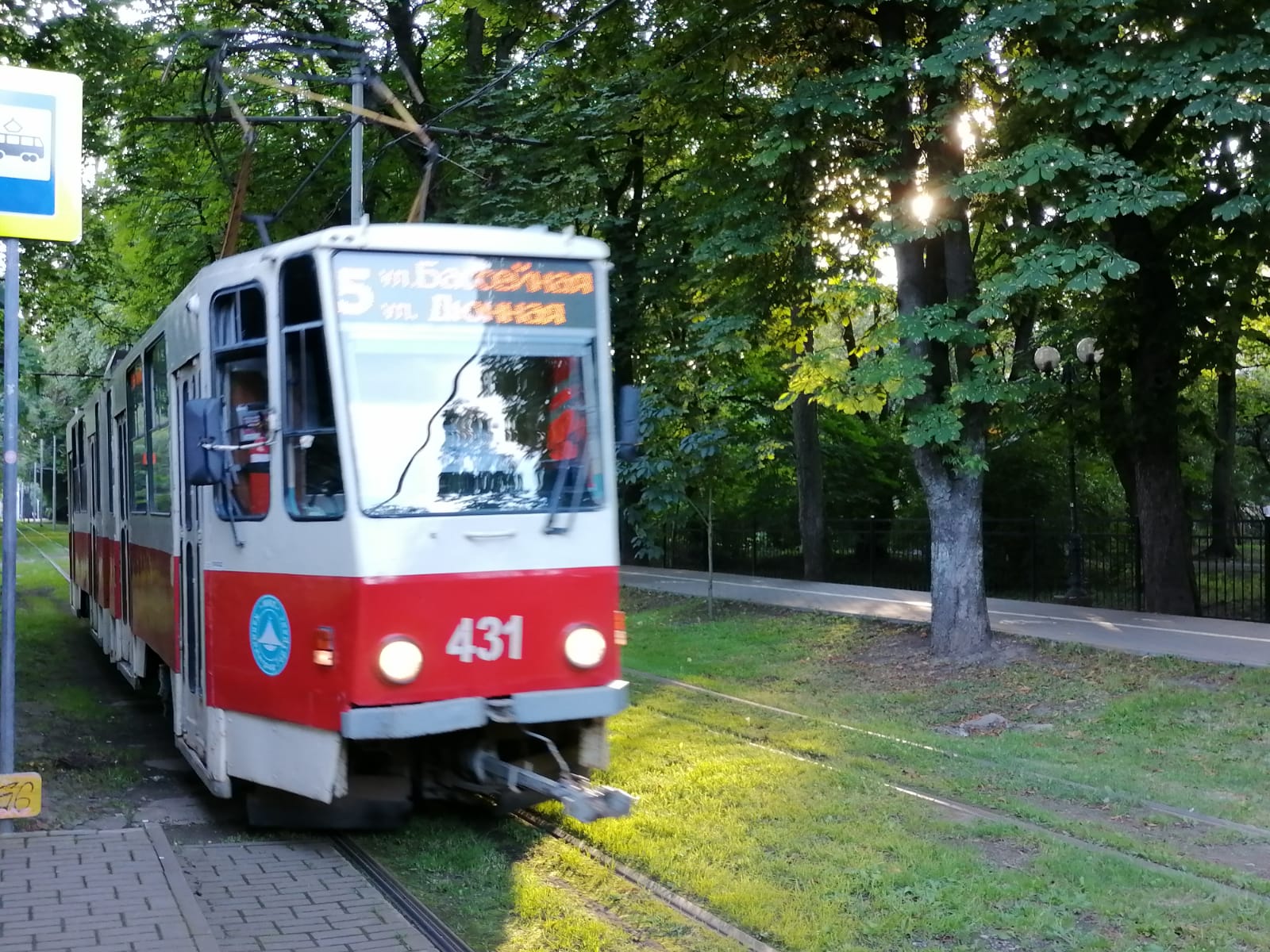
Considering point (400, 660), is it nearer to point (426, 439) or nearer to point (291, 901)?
point (426, 439)

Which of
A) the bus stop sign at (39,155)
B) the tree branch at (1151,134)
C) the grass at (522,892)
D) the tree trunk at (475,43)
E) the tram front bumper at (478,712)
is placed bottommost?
the grass at (522,892)

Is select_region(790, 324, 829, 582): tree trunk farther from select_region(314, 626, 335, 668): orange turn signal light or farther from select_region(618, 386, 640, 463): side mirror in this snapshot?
select_region(314, 626, 335, 668): orange turn signal light

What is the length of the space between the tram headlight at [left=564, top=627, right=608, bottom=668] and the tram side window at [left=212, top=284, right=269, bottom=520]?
1795 mm

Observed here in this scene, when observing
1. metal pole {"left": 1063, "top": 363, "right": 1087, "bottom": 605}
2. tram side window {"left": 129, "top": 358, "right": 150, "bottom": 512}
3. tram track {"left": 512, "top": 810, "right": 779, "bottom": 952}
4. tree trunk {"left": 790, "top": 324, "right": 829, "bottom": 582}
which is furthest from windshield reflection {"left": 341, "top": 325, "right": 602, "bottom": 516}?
tree trunk {"left": 790, "top": 324, "right": 829, "bottom": 582}

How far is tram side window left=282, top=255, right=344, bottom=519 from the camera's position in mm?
6727

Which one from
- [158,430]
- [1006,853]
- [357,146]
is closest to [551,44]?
[357,146]

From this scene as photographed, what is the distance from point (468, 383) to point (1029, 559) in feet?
58.2

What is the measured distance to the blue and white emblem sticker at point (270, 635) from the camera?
23.2 feet

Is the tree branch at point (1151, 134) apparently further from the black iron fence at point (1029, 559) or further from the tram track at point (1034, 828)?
the tram track at point (1034, 828)

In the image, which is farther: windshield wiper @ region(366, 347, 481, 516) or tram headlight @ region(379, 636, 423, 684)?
windshield wiper @ region(366, 347, 481, 516)

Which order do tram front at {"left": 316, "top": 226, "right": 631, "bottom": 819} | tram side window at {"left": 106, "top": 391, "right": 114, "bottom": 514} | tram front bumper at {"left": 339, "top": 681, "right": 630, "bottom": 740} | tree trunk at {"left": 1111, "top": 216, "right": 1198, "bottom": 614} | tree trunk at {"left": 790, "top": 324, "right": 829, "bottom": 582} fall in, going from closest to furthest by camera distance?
tram front bumper at {"left": 339, "top": 681, "right": 630, "bottom": 740}
tram front at {"left": 316, "top": 226, "right": 631, "bottom": 819}
tram side window at {"left": 106, "top": 391, "right": 114, "bottom": 514}
tree trunk at {"left": 1111, "top": 216, "right": 1198, "bottom": 614}
tree trunk at {"left": 790, "top": 324, "right": 829, "bottom": 582}

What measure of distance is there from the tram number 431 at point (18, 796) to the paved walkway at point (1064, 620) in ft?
35.8

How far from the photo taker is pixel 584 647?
23.6 ft

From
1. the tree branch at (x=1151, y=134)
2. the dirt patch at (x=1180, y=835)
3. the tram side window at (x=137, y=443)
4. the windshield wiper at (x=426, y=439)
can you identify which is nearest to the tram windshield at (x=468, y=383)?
the windshield wiper at (x=426, y=439)
